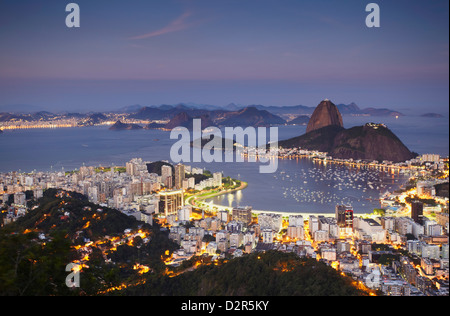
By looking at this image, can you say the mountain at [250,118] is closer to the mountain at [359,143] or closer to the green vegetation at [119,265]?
the mountain at [359,143]

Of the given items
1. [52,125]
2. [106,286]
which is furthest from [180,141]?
[106,286]

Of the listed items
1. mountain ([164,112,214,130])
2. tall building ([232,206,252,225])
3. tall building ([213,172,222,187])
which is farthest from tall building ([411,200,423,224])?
mountain ([164,112,214,130])

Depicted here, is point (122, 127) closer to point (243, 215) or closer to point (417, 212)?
point (243, 215)

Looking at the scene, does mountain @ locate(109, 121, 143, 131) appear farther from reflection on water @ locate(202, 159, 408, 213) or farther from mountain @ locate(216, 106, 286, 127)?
reflection on water @ locate(202, 159, 408, 213)

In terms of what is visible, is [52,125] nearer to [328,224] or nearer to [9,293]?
[328,224]

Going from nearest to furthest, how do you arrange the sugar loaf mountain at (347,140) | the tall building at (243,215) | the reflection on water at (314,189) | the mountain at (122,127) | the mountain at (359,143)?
the tall building at (243,215)
the reflection on water at (314,189)
the mountain at (359,143)
the sugar loaf mountain at (347,140)
the mountain at (122,127)

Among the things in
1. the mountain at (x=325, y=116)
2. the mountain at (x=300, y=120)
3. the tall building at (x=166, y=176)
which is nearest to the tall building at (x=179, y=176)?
the tall building at (x=166, y=176)
